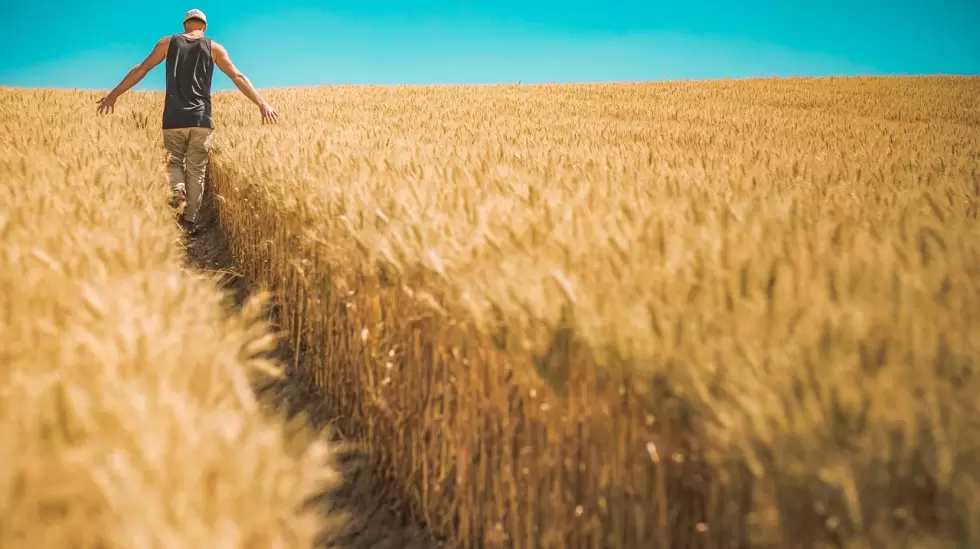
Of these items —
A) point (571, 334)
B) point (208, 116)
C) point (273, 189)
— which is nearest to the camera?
point (571, 334)

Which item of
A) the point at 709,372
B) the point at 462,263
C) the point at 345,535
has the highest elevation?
the point at 462,263

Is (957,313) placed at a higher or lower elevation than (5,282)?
higher

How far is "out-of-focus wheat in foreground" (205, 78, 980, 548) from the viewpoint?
90cm

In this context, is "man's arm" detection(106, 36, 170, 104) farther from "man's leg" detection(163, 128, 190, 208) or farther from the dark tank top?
"man's leg" detection(163, 128, 190, 208)

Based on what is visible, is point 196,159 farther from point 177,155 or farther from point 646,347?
point 646,347

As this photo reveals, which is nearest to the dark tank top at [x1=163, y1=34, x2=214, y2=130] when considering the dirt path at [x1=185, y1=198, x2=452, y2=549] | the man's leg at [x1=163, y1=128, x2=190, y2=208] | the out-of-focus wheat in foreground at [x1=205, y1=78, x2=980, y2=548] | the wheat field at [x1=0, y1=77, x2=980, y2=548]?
the man's leg at [x1=163, y1=128, x2=190, y2=208]

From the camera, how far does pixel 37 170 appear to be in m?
3.10

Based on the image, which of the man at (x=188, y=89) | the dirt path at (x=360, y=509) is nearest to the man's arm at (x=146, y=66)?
the man at (x=188, y=89)

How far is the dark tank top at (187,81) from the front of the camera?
5516 millimetres

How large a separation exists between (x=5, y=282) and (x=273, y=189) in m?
2.04

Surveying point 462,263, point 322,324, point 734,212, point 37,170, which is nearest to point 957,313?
point 734,212

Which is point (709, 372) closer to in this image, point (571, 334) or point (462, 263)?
point (571, 334)

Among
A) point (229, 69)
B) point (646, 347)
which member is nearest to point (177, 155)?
point (229, 69)

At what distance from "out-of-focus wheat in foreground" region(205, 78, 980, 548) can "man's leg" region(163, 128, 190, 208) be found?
3.12 m
